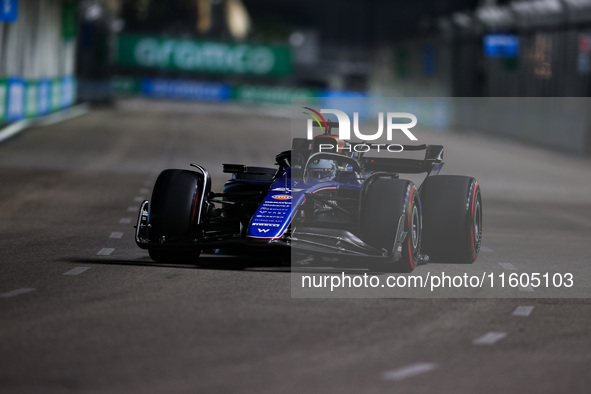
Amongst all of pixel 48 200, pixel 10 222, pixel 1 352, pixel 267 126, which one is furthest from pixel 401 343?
pixel 267 126

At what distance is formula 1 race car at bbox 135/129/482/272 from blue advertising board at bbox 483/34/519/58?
116 feet

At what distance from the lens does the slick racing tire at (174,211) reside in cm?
1007

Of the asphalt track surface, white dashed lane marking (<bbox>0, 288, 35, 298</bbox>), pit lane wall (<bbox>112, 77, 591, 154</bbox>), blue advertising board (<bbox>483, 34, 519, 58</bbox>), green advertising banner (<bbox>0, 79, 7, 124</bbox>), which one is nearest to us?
the asphalt track surface

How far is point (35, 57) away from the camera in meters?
43.3

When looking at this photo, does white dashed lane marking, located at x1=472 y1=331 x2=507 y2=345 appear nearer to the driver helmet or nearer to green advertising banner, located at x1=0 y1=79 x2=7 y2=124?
the driver helmet

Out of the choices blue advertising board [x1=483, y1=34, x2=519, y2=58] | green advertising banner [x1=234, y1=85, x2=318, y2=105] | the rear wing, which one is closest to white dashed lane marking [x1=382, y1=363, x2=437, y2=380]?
the rear wing

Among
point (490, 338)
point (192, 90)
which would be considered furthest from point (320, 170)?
point (192, 90)

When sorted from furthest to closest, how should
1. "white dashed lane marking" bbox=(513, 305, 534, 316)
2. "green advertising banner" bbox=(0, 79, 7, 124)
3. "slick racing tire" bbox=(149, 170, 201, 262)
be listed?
"green advertising banner" bbox=(0, 79, 7, 124)
"slick racing tire" bbox=(149, 170, 201, 262)
"white dashed lane marking" bbox=(513, 305, 534, 316)

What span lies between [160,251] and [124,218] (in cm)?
411

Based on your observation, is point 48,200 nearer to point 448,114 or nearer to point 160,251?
point 160,251

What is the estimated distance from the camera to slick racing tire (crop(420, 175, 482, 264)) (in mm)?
10578

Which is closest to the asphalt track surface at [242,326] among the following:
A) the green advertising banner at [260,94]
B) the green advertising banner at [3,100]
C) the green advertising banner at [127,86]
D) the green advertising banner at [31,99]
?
the green advertising banner at [3,100]

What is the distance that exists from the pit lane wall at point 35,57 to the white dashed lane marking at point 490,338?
84.5 ft

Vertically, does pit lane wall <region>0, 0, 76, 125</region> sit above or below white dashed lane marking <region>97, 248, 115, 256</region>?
above
